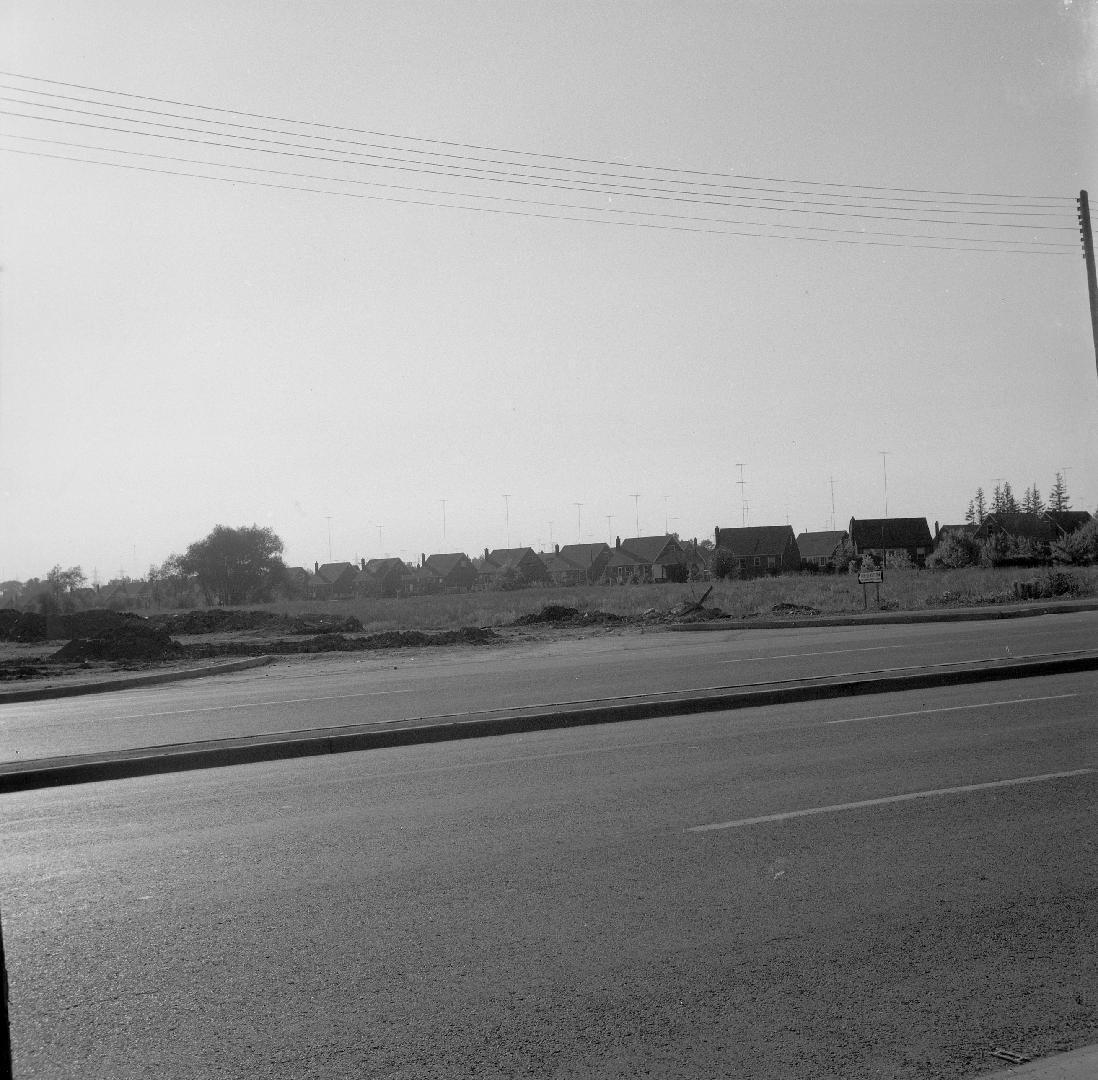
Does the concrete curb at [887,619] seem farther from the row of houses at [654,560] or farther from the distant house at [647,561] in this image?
the distant house at [647,561]

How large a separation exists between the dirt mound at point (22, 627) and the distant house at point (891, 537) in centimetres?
8856

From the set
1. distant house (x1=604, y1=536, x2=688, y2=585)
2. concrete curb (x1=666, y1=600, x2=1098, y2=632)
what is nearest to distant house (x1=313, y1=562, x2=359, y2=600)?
distant house (x1=604, y1=536, x2=688, y2=585)

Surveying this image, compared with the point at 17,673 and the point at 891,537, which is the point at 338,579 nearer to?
the point at 891,537

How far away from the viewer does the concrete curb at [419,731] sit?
9.66 meters

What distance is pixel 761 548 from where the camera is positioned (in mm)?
116938

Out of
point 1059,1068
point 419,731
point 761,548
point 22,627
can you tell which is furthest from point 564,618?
point 761,548

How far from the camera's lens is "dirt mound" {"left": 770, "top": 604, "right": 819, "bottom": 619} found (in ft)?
110

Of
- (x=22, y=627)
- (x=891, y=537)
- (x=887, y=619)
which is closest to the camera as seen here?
(x=887, y=619)

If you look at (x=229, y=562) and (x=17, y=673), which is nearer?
(x=17, y=673)

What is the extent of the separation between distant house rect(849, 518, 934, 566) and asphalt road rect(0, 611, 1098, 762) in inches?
3630

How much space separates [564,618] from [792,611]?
757 centimetres

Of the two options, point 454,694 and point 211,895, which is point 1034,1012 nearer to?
point 211,895

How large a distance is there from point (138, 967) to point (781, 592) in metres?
53.1

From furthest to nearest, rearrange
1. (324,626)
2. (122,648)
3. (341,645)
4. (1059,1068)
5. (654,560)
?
(654,560) < (324,626) < (341,645) < (122,648) < (1059,1068)
